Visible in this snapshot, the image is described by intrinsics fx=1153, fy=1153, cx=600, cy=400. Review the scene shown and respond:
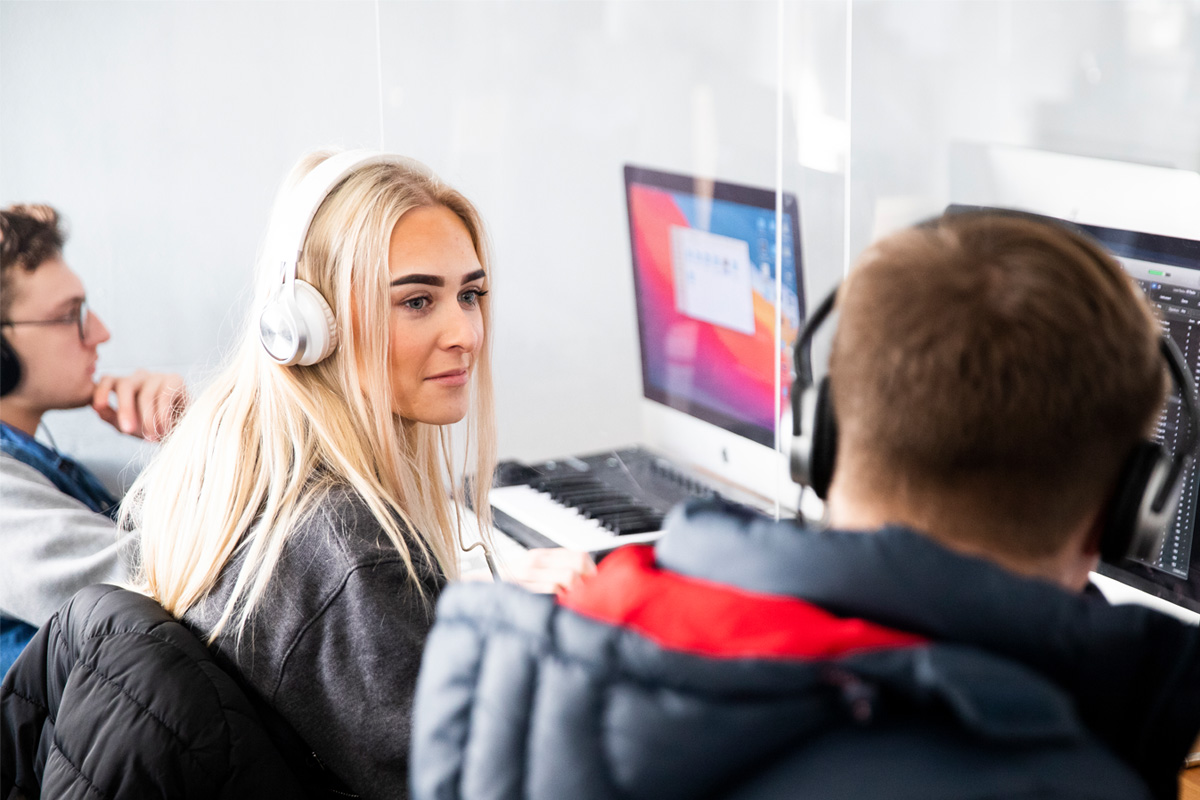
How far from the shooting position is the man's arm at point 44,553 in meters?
1.59

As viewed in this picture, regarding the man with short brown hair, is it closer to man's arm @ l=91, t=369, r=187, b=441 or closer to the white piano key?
the white piano key

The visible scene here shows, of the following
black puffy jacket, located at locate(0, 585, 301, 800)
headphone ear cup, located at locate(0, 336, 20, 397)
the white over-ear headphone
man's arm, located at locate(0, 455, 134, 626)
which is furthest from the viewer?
headphone ear cup, located at locate(0, 336, 20, 397)

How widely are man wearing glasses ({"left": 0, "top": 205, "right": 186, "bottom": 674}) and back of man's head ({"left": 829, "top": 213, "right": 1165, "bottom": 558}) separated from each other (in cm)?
112

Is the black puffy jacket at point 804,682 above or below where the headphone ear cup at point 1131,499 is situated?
below

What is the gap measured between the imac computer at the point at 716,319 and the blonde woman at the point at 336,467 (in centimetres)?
53

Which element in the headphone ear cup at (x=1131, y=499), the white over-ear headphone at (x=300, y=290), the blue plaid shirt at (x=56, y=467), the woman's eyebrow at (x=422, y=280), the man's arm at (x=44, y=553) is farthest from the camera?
the blue plaid shirt at (x=56, y=467)

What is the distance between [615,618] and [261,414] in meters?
0.78

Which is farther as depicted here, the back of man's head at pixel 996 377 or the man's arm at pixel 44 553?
the man's arm at pixel 44 553

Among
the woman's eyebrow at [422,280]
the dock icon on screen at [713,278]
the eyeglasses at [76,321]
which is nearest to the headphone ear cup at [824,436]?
the woman's eyebrow at [422,280]

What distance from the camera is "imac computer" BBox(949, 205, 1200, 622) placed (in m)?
1.12

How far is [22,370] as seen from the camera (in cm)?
188

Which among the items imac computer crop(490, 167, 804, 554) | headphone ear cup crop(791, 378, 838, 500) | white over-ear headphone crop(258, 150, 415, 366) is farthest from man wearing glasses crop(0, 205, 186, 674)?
headphone ear cup crop(791, 378, 838, 500)

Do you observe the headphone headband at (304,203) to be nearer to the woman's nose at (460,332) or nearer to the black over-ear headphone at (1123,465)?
the woman's nose at (460,332)

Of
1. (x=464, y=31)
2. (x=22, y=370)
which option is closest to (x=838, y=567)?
(x=22, y=370)
